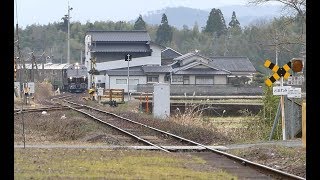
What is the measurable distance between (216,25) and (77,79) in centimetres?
4108

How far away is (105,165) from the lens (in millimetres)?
11336

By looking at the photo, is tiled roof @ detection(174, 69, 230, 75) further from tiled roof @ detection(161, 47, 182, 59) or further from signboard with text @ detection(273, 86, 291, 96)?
signboard with text @ detection(273, 86, 291, 96)

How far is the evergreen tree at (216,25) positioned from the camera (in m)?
104

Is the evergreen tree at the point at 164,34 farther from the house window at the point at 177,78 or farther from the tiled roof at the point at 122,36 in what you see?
the house window at the point at 177,78

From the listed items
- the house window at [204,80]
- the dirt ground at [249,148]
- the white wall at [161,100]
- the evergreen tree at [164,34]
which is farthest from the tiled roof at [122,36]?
the dirt ground at [249,148]

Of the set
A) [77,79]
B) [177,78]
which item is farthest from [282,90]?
[77,79]

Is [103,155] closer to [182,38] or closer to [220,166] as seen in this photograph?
[220,166]

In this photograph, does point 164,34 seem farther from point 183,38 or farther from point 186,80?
point 186,80

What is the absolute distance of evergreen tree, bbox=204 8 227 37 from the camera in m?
104

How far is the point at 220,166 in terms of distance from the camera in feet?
39.5

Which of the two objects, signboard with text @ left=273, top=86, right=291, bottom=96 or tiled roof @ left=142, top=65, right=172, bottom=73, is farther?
tiled roof @ left=142, top=65, right=172, bottom=73

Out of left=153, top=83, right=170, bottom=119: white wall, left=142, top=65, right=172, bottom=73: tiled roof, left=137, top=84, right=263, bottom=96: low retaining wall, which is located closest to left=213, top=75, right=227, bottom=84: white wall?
left=142, top=65, right=172, bottom=73: tiled roof

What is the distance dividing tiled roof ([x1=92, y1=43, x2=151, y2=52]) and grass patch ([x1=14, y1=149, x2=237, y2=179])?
194 feet
